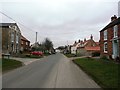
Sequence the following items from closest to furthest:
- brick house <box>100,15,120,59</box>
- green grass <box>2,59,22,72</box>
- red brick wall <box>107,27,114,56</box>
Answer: green grass <box>2,59,22,72</box>
brick house <box>100,15,120,59</box>
red brick wall <box>107,27,114,56</box>

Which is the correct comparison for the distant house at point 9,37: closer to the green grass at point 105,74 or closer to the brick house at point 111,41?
the brick house at point 111,41

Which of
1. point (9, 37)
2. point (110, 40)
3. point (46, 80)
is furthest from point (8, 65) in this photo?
point (9, 37)

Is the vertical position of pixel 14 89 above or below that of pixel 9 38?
below

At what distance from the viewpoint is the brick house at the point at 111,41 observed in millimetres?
32516

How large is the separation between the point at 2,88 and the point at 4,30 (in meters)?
53.5

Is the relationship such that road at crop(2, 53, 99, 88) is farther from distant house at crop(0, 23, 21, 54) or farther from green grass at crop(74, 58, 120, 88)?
distant house at crop(0, 23, 21, 54)

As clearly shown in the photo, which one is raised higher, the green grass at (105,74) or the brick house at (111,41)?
the brick house at (111,41)

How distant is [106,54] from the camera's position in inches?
1534

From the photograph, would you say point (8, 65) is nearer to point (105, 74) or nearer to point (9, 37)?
point (105, 74)

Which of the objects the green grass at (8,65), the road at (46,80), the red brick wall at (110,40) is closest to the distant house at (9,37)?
the red brick wall at (110,40)

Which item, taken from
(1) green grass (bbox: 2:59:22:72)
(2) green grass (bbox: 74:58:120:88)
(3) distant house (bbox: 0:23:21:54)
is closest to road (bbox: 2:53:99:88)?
(2) green grass (bbox: 74:58:120:88)

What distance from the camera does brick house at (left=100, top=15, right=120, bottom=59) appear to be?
107 feet

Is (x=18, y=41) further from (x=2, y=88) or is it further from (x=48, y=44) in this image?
(x=2, y=88)

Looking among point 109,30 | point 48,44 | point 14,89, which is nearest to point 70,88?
point 14,89
